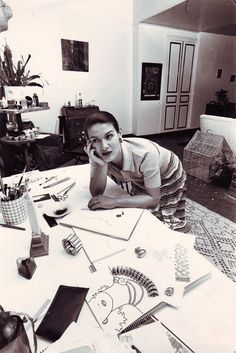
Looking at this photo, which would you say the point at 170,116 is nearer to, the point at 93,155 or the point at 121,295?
the point at 93,155

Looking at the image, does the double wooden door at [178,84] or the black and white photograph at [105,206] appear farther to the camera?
the double wooden door at [178,84]

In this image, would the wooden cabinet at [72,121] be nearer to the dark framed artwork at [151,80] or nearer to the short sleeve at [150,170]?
the dark framed artwork at [151,80]

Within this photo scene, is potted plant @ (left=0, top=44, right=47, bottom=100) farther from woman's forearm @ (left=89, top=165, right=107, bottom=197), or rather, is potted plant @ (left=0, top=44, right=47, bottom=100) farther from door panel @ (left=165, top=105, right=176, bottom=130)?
door panel @ (left=165, top=105, right=176, bottom=130)

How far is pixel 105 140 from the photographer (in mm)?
937

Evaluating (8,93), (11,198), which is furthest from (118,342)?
(8,93)

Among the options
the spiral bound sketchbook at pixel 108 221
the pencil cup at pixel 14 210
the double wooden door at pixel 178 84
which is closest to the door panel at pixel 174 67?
the double wooden door at pixel 178 84

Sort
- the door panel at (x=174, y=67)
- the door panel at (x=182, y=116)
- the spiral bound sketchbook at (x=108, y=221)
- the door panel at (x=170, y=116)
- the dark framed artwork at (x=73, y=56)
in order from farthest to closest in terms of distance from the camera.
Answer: the door panel at (x=182, y=116), the door panel at (x=170, y=116), the door panel at (x=174, y=67), the dark framed artwork at (x=73, y=56), the spiral bound sketchbook at (x=108, y=221)

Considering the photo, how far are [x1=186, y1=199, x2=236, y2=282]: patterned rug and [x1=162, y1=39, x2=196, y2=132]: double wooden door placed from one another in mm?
3036

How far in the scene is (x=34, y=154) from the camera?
2512 mm

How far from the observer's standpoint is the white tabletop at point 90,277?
461 millimetres

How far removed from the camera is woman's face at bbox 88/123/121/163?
0.91 metres

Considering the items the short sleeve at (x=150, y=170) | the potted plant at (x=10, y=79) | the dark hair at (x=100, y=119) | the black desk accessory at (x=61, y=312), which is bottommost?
the black desk accessory at (x=61, y=312)

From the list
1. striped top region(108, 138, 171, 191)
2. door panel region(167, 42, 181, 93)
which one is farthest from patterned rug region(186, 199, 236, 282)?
door panel region(167, 42, 181, 93)

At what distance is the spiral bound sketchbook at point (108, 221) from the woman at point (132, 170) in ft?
0.14
